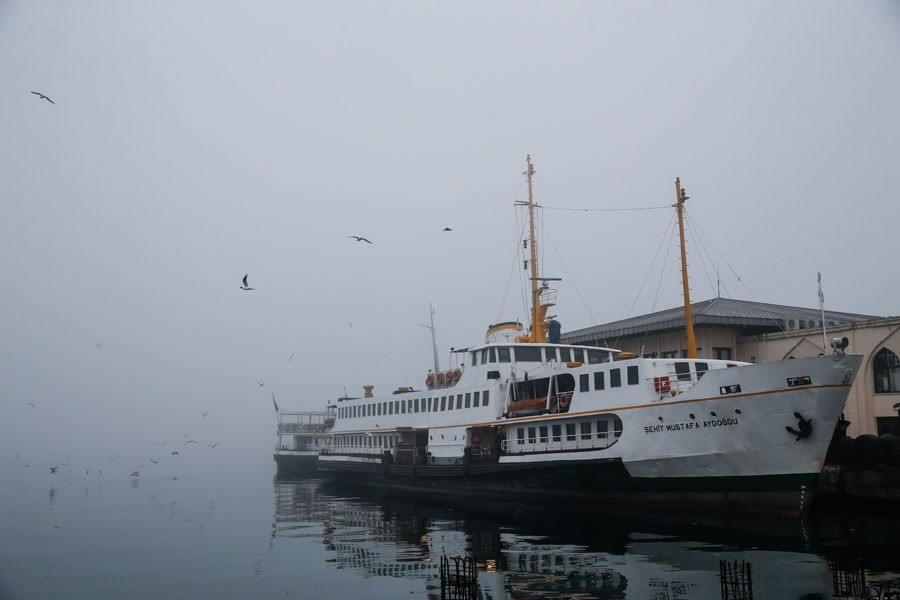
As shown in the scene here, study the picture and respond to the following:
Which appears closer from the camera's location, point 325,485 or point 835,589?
point 835,589

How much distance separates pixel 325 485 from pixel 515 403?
81.9 feet

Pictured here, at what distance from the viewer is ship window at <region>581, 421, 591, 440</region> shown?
89.1 feet

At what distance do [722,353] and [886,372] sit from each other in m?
9.92

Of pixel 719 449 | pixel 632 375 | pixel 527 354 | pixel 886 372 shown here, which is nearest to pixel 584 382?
pixel 632 375

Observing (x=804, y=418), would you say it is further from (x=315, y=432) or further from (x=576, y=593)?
(x=315, y=432)

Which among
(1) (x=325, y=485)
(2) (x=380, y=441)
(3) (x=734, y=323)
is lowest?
(1) (x=325, y=485)

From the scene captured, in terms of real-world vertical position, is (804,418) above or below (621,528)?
above

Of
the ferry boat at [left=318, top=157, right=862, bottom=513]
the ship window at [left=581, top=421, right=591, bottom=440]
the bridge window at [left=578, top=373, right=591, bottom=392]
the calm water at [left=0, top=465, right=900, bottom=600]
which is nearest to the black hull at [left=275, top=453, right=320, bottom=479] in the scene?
the ferry boat at [left=318, top=157, right=862, bottom=513]

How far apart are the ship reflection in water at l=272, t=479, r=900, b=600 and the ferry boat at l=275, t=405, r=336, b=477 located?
110ft

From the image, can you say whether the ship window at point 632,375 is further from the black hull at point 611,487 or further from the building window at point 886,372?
the building window at point 886,372

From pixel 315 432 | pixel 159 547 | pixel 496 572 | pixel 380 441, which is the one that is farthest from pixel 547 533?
pixel 315 432

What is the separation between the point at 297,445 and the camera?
2522 inches

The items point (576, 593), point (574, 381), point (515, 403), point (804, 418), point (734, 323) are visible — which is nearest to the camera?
point (576, 593)

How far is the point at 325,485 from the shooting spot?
165 feet
